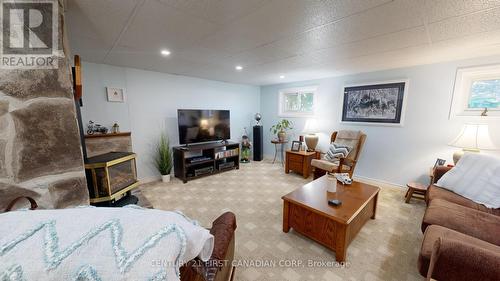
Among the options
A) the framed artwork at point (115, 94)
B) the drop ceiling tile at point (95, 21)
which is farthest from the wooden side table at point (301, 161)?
the drop ceiling tile at point (95, 21)

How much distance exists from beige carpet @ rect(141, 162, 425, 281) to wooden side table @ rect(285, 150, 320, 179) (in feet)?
1.36

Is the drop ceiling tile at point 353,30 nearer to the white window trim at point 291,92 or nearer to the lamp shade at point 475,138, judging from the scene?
the lamp shade at point 475,138

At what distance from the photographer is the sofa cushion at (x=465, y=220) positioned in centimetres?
141

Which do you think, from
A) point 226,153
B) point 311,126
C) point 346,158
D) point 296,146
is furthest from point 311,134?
point 226,153

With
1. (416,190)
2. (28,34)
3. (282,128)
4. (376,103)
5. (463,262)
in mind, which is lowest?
(416,190)

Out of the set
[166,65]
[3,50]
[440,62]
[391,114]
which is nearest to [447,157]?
[391,114]

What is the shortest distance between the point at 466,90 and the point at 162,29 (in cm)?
388

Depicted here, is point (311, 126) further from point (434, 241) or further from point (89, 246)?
point (89, 246)

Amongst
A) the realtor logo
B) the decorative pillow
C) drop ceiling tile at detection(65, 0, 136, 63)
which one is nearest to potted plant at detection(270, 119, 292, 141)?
the decorative pillow

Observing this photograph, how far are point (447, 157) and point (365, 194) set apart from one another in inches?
70.0

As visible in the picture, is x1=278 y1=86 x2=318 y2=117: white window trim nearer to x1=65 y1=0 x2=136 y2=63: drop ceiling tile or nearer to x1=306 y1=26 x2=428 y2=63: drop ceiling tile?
x1=306 y1=26 x2=428 y2=63: drop ceiling tile

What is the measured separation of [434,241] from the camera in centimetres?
129

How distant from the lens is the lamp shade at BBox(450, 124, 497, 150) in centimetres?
223

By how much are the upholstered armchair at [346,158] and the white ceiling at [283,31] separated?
1208mm
